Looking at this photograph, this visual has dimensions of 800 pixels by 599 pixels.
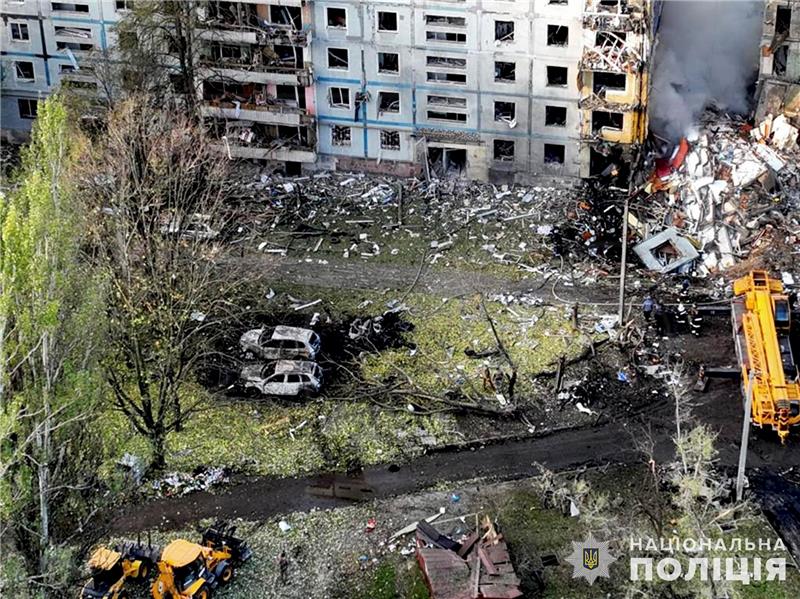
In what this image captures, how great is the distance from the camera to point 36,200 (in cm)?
3083

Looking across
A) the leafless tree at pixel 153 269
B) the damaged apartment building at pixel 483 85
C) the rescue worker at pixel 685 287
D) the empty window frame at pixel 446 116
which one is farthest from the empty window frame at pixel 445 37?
the rescue worker at pixel 685 287

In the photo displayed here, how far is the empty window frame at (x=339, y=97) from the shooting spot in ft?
182

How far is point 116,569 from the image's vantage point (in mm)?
34250

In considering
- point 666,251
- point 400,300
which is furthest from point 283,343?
point 666,251

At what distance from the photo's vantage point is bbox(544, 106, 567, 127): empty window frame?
178 ft

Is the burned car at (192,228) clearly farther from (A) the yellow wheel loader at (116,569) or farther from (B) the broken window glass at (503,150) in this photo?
(B) the broken window glass at (503,150)

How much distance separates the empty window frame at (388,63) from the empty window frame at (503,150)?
5536 millimetres

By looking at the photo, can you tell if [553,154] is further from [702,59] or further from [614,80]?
[702,59]

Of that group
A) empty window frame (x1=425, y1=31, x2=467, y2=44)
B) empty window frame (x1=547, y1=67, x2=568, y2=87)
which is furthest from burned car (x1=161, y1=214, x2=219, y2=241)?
empty window frame (x1=547, y1=67, x2=568, y2=87)

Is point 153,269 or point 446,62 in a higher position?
point 446,62

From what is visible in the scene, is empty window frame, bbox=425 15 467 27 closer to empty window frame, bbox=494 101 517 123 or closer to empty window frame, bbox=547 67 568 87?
empty window frame, bbox=494 101 517 123

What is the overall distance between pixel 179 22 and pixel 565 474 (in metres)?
26.0

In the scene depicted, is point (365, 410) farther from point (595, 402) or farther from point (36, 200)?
point (36, 200)

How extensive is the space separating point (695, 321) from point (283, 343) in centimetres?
1522
